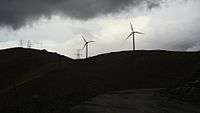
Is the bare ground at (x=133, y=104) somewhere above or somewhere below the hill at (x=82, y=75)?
below

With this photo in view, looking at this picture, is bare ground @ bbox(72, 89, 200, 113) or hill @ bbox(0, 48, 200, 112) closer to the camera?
bare ground @ bbox(72, 89, 200, 113)

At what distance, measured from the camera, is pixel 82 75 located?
138 ft

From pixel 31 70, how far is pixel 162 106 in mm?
28667

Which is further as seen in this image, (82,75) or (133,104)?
(82,75)

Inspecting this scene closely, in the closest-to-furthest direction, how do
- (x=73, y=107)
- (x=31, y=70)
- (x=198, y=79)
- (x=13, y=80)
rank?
1. (x=73, y=107)
2. (x=198, y=79)
3. (x=13, y=80)
4. (x=31, y=70)

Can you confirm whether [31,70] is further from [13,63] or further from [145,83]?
[145,83]

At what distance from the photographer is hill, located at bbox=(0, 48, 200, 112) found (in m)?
31.9

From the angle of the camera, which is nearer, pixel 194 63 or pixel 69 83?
pixel 69 83

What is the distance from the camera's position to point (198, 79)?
35.7 meters

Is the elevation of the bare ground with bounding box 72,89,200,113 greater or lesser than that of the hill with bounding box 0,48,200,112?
lesser

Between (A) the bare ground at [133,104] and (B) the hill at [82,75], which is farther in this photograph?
(B) the hill at [82,75]

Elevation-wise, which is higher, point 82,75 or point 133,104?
point 82,75

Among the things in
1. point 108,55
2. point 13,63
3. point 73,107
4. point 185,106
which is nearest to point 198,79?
point 185,106

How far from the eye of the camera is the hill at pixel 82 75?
3186 centimetres
